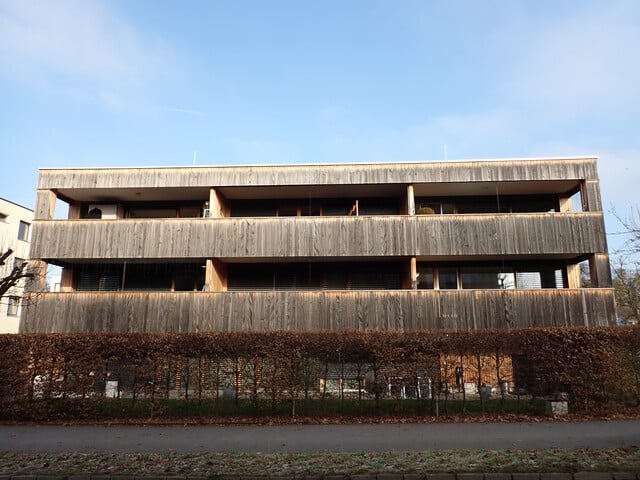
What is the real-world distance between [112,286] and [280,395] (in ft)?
44.1

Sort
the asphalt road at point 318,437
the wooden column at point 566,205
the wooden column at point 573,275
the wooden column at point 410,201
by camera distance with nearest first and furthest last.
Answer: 1. the asphalt road at point 318,437
2. the wooden column at point 410,201
3. the wooden column at point 573,275
4. the wooden column at point 566,205

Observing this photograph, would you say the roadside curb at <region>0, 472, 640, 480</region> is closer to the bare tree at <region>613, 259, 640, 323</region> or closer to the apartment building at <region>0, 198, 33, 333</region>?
the bare tree at <region>613, 259, 640, 323</region>

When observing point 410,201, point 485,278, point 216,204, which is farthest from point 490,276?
point 216,204

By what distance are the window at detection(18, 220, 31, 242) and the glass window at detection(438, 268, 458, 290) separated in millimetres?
31511

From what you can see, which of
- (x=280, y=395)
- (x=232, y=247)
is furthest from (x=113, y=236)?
(x=280, y=395)

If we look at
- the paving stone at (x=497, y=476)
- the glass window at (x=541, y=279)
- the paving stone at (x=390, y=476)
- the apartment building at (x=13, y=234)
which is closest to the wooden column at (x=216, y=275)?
the glass window at (x=541, y=279)

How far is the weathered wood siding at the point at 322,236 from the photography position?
66.5 feet

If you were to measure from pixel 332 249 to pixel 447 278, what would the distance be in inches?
217

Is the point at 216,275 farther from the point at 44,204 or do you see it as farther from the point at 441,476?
the point at 441,476

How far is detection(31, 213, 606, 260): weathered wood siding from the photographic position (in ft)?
66.5

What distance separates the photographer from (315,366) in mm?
13234

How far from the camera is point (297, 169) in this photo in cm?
2170

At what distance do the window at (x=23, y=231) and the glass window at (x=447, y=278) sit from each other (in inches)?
1241

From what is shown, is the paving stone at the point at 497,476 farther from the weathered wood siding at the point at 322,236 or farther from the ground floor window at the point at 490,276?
the ground floor window at the point at 490,276
